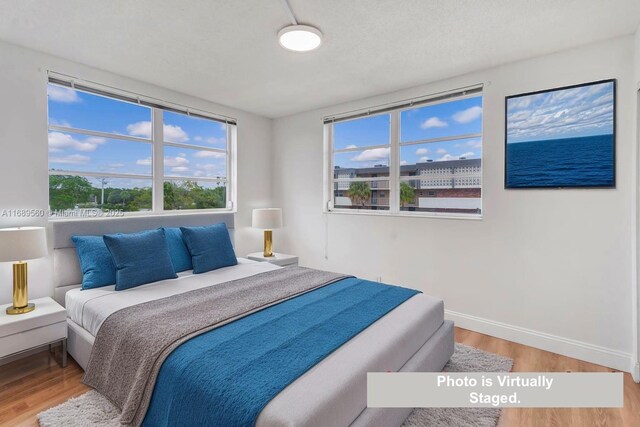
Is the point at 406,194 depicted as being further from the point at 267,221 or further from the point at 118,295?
the point at 118,295

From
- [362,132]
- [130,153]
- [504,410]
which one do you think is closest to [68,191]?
[130,153]

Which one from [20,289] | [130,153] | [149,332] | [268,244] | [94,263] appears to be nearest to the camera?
[149,332]

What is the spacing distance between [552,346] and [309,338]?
2.36 metres

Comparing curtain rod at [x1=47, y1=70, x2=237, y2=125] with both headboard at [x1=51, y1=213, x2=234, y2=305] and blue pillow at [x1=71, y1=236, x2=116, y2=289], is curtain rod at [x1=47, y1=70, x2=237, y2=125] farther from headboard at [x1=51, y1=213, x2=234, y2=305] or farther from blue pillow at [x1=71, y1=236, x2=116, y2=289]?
blue pillow at [x1=71, y1=236, x2=116, y2=289]

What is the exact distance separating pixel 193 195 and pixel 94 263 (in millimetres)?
1514

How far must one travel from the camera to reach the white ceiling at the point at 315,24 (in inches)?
84.0

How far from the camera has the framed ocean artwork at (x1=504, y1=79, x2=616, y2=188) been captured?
2.55m

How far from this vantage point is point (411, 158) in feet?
12.3

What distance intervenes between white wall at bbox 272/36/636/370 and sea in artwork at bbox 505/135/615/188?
72mm

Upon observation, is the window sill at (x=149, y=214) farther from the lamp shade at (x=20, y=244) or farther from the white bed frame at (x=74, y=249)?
the lamp shade at (x=20, y=244)

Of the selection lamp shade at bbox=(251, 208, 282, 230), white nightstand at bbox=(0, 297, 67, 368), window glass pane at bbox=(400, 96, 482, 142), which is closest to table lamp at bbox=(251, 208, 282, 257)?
lamp shade at bbox=(251, 208, 282, 230)

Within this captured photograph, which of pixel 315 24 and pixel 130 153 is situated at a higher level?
pixel 315 24

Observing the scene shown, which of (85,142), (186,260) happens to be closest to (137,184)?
(85,142)

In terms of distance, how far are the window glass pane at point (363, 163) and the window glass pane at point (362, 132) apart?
10cm
